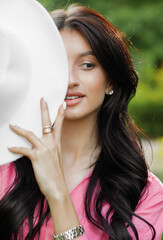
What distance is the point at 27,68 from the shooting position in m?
1.90

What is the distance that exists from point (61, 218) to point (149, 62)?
6843 millimetres

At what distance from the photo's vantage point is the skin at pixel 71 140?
1889 mm

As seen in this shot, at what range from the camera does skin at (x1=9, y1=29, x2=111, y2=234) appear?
6.20 feet

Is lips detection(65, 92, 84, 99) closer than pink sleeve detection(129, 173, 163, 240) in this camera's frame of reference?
Yes

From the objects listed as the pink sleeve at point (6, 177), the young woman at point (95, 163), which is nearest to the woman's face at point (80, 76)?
the young woman at point (95, 163)

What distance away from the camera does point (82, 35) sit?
2305 mm

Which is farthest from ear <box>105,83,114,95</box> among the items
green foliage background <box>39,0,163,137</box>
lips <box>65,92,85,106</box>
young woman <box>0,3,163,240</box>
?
green foliage background <box>39,0,163,137</box>

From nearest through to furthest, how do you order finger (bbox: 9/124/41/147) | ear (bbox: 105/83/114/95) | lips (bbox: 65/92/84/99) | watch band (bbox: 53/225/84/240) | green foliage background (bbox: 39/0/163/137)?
finger (bbox: 9/124/41/147)
watch band (bbox: 53/225/84/240)
lips (bbox: 65/92/84/99)
ear (bbox: 105/83/114/95)
green foliage background (bbox: 39/0/163/137)

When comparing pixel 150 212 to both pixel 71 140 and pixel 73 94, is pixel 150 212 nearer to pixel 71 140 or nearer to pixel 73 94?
pixel 71 140

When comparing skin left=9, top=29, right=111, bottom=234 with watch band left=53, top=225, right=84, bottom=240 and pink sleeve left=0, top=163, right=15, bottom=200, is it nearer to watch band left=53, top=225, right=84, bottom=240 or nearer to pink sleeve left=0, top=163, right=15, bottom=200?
watch band left=53, top=225, right=84, bottom=240

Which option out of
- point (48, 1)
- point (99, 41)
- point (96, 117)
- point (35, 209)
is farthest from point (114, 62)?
point (48, 1)

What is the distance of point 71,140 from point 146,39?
→ 259 inches

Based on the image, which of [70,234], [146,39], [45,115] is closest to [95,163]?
[70,234]

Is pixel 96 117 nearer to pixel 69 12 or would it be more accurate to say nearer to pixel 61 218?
pixel 69 12
